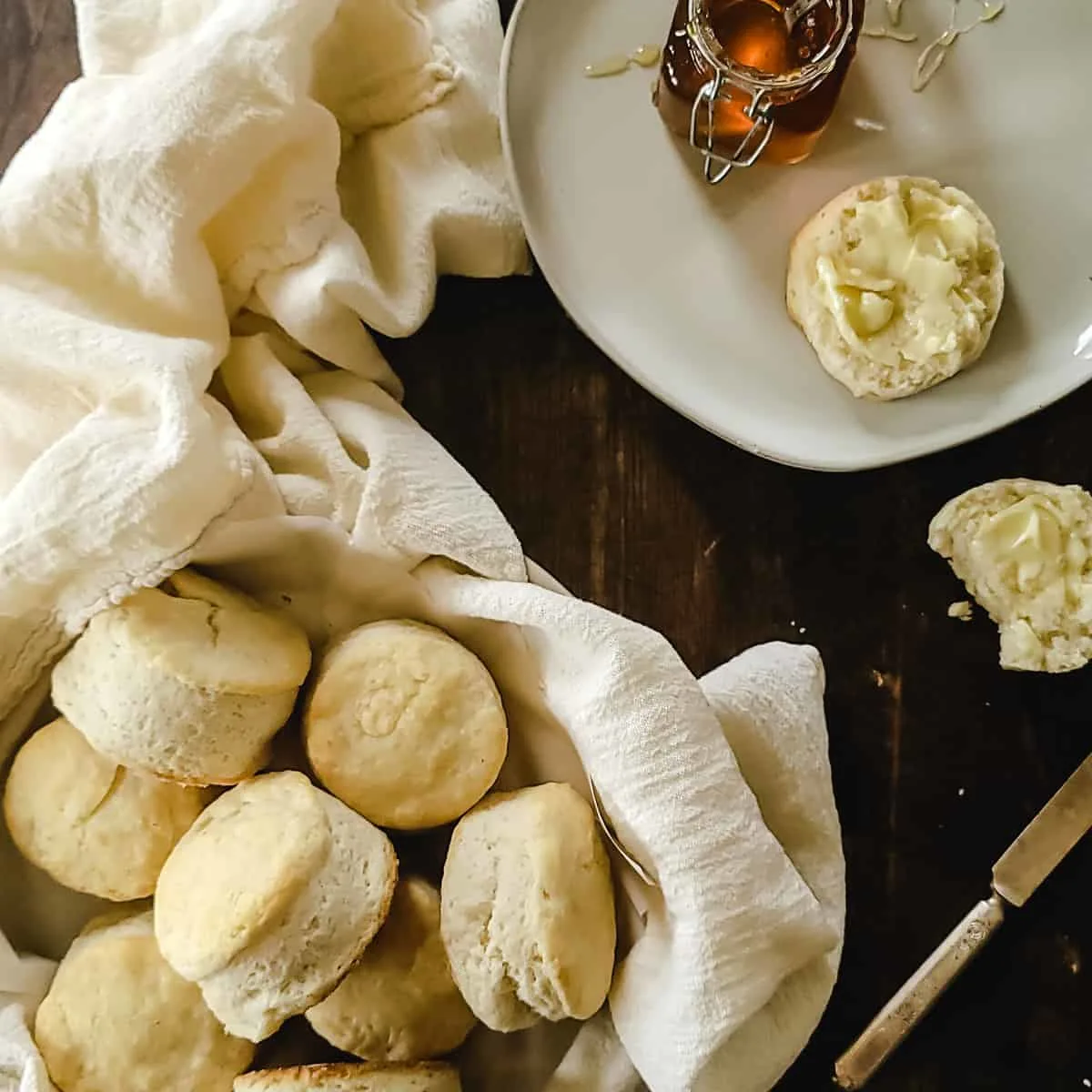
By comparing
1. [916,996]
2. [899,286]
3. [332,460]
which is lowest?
[916,996]

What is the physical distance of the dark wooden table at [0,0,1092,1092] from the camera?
0.88 meters

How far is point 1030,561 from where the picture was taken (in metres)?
0.88

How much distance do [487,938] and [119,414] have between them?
1.31ft

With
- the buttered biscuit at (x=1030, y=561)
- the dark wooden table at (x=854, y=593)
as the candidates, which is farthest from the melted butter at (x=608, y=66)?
the buttered biscuit at (x=1030, y=561)

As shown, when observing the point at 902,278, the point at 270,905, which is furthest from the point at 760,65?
the point at 270,905

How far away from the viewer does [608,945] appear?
0.74 m

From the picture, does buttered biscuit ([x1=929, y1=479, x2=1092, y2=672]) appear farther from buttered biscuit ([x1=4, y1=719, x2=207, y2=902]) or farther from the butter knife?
buttered biscuit ([x1=4, y1=719, x2=207, y2=902])

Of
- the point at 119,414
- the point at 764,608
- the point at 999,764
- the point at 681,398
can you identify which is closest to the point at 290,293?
the point at 119,414

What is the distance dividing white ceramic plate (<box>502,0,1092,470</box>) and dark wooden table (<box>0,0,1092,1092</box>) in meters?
0.06

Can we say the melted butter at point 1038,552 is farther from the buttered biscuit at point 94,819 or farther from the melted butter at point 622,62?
the buttered biscuit at point 94,819

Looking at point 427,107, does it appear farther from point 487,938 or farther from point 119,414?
point 487,938

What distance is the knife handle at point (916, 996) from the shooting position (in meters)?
0.84

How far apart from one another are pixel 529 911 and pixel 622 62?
62 cm

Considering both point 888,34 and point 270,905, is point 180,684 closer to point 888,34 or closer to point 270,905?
point 270,905
